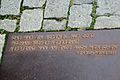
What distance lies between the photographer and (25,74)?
2.76 meters

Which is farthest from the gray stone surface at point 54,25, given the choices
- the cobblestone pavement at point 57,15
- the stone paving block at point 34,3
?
the stone paving block at point 34,3

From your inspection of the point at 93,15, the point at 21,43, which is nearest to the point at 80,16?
the point at 93,15

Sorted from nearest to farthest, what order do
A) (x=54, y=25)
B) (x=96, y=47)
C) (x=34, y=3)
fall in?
1. (x=96, y=47)
2. (x=54, y=25)
3. (x=34, y=3)

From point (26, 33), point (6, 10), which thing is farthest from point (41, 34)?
point (6, 10)

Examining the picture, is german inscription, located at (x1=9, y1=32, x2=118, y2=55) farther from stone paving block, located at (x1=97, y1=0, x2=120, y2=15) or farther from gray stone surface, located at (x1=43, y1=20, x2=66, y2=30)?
stone paving block, located at (x1=97, y1=0, x2=120, y2=15)

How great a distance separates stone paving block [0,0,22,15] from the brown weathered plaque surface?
0.43 m

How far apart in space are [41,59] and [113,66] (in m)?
0.62

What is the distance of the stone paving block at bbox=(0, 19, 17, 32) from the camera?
3189 millimetres

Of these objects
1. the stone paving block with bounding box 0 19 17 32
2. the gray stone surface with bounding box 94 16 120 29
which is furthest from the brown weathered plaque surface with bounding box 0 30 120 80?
the stone paving block with bounding box 0 19 17 32

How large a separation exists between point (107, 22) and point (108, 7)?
0.62ft

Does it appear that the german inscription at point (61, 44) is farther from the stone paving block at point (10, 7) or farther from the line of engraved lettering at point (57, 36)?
the stone paving block at point (10, 7)

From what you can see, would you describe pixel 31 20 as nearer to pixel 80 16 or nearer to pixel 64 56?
pixel 80 16

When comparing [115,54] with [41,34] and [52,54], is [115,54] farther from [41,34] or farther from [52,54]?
[41,34]

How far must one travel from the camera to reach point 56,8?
3.26 m
